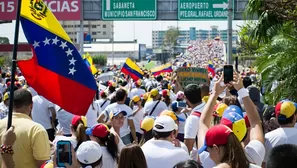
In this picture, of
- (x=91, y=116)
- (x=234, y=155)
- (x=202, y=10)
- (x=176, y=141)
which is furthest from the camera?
(x=202, y=10)

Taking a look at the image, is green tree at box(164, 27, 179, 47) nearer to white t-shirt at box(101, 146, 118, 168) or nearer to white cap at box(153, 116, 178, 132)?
white t-shirt at box(101, 146, 118, 168)

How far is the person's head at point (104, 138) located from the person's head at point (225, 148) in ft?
7.55

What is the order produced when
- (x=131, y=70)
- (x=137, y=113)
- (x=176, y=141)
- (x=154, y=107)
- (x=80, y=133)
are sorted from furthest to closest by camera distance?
(x=131, y=70)
(x=137, y=113)
(x=154, y=107)
(x=80, y=133)
(x=176, y=141)

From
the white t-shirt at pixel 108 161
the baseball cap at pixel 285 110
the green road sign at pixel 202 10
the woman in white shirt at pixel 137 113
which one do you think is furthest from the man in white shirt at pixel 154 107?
the green road sign at pixel 202 10

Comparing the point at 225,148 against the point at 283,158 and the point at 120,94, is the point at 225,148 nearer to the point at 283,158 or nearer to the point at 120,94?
the point at 283,158

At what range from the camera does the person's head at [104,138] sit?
260 inches

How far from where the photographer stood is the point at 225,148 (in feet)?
14.4

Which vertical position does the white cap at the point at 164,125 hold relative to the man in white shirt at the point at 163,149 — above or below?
above

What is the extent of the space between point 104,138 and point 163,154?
0.95m

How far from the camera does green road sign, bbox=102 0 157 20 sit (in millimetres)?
30656

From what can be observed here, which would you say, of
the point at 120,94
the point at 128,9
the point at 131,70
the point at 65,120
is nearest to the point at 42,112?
the point at 65,120

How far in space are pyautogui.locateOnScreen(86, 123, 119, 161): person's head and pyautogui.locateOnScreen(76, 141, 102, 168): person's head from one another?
1054 millimetres

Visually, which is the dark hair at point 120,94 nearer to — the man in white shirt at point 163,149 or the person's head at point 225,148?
the man in white shirt at point 163,149

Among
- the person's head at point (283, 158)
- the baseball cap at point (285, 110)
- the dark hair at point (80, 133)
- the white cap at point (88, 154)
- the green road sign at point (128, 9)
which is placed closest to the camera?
the person's head at point (283, 158)
